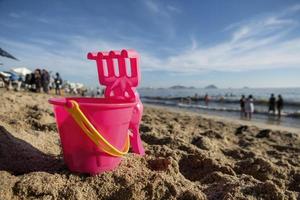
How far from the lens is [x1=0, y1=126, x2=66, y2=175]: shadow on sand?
2461mm

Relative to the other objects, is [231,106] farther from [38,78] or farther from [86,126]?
A: [86,126]

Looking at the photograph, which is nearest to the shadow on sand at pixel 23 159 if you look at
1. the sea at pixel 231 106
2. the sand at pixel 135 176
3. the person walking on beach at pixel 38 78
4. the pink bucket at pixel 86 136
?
the sand at pixel 135 176

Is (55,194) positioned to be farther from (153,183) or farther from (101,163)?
(153,183)

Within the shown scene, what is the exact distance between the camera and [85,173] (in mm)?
2387

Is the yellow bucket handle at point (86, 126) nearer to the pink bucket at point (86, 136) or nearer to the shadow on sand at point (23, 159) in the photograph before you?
the pink bucket at point (86, 136)

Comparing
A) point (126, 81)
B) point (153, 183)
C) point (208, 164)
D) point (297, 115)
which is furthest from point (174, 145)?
point (297, 115)

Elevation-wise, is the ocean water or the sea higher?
the sea

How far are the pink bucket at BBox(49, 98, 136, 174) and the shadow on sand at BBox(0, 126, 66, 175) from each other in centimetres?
19

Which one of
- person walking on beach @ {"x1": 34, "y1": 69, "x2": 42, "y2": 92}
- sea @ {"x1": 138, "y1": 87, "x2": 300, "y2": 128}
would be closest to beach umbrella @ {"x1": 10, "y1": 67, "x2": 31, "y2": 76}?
person walking on beach @ {"x1": 34, "y1": 69, "x2": 42, "y2": 92}

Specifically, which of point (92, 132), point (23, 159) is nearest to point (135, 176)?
point (92, 132)

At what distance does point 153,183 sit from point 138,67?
98 cm

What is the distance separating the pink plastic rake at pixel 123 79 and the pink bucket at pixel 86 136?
1.41 ft

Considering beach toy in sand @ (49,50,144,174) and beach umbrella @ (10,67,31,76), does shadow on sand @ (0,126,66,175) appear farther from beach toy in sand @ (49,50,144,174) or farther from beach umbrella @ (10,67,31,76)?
beach umbrella @ (10,67,31,76)

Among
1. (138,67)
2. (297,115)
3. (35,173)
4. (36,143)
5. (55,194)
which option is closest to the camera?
(55,194)
